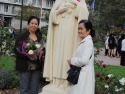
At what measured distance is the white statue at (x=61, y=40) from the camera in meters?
5.31

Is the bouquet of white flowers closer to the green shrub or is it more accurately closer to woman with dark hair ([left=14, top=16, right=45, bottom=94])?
woman with dark hair ([left=14, top=16, right=45, bottom=94])

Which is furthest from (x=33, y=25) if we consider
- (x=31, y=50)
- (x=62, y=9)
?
(x=62, y=9)

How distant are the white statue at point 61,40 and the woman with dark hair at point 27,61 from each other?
1.68 feet

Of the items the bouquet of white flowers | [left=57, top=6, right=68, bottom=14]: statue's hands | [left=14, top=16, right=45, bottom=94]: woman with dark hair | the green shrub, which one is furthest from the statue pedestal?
the green shrub

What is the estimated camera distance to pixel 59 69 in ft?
17.6

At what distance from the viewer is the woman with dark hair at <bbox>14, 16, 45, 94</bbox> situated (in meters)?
4.80

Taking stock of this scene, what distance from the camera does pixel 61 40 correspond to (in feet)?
17.6

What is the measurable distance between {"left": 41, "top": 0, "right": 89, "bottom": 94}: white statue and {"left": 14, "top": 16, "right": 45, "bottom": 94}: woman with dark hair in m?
0.51

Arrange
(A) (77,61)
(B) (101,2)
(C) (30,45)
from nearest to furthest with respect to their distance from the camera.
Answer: (A) (77,61), (C) (30,45), (B) (101,2)

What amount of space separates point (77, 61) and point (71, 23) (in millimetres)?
1598

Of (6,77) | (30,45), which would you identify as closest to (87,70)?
(30,45)

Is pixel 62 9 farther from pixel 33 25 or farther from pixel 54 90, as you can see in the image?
pixel 54 90

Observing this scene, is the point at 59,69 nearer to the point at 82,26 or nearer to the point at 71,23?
the point at 71,23

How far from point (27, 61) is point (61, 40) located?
0.91 metres
